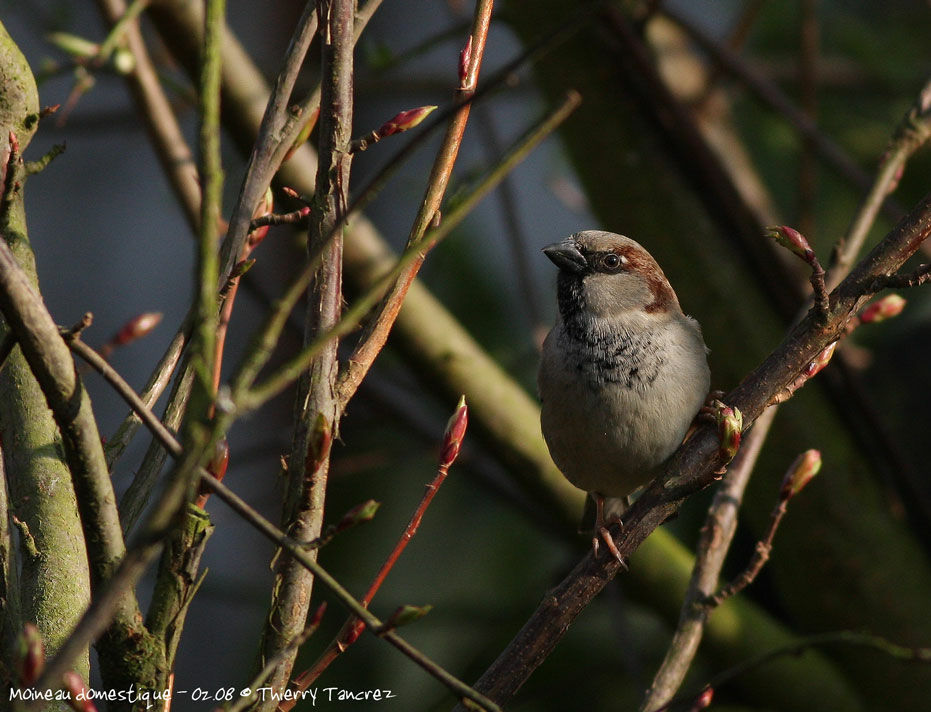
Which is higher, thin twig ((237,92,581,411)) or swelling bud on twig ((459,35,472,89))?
swelling bud on twig ((459,35,472,89))

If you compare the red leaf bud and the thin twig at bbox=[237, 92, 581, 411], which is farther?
the red leaf bud

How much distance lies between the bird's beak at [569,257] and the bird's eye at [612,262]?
0.16 feet

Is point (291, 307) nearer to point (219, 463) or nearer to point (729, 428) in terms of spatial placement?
point (219, 463)

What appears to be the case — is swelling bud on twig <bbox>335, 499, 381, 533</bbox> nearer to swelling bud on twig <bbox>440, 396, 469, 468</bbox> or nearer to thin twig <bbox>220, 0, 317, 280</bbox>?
swelling bud on twig <bbox>440, 396, 469, 468</bbox>

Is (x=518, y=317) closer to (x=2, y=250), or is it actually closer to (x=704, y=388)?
(x=704, y=388)

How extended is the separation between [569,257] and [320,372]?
132 cm

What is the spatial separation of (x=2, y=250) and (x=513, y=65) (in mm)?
657

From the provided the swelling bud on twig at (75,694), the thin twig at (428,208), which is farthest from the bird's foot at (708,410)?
the swelling bud on twig at (75,694)

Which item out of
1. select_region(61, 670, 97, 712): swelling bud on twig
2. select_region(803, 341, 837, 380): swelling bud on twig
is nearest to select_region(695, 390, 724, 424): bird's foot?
select_region(803, 341, 837, 380): swelling bud on twig

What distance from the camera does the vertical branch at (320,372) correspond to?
4.73 feet

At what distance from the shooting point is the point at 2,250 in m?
1.21

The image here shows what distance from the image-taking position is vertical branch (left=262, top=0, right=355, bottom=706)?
1.44 m

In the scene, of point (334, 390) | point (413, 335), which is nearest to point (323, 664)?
point (334, 390)

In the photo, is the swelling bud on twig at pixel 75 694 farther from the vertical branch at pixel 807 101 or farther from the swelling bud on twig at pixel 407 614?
the vertical branch at pixel 807 101
